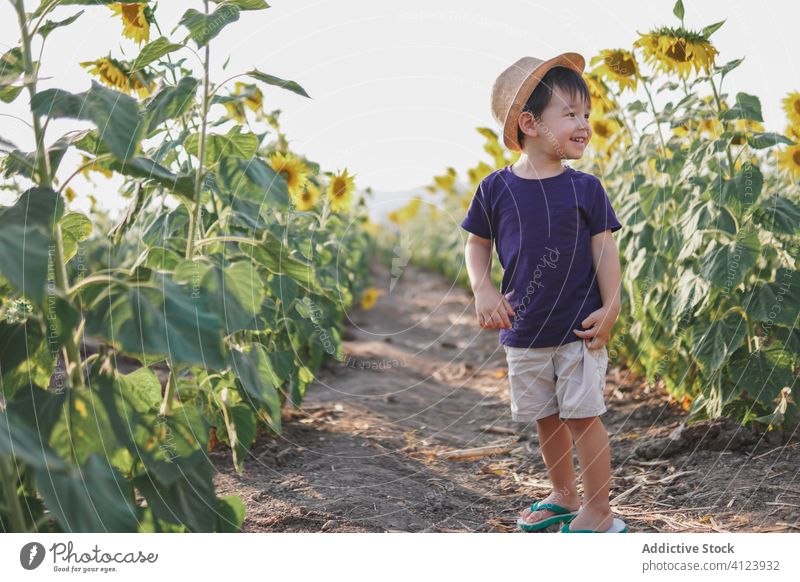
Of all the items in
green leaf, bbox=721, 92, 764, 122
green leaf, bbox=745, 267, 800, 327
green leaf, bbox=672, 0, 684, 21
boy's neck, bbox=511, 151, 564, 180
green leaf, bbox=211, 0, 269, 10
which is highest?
green leaf, bbox=211, 0, 269, 10

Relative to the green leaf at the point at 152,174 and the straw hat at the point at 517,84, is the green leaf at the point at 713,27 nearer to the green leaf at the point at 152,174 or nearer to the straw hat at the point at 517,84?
the straw hat at the point at 517,84

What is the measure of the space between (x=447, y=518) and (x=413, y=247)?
11.4 meters

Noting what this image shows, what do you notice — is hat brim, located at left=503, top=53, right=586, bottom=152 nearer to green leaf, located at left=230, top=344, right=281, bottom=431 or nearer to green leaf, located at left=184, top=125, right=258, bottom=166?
green leaf, located at left=184, top=125, right=258, bottom=166

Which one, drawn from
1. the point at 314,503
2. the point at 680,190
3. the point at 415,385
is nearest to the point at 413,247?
the point at 415,385

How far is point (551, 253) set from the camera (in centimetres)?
246

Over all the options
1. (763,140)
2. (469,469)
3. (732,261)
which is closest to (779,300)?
(732,261)

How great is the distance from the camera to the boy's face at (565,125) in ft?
8.03

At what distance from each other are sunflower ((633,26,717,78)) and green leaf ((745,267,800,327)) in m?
0.78

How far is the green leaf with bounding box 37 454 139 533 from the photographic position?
148 cm

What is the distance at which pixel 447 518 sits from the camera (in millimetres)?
2639

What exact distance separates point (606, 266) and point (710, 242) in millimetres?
616

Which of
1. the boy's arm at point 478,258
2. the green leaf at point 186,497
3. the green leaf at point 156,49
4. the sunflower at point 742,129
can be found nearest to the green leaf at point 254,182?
the green leaf at point 156,49

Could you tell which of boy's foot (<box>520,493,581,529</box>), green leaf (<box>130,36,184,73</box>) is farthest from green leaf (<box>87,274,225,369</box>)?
boy's foot (<box>520,493,581,529</box>)

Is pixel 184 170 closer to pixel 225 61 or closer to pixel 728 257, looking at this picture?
pixel 225 61
